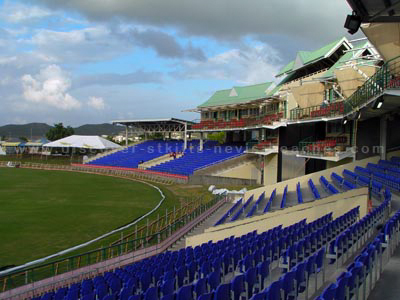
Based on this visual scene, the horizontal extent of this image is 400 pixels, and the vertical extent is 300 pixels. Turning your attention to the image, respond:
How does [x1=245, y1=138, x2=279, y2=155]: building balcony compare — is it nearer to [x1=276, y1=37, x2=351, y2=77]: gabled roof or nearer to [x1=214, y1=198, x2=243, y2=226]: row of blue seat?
[x1=276, y1=37, x2=351, y2=77]: gabled roof

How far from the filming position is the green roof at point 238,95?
154 feet

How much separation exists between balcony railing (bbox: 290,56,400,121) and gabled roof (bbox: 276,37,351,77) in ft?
21.5

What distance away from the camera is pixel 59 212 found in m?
20.9

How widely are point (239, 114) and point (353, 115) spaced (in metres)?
26.6

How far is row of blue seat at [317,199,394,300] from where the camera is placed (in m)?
4.78

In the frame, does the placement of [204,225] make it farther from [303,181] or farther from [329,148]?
[329,148]

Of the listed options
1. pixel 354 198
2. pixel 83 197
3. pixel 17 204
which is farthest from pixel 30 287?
pixel 83 197

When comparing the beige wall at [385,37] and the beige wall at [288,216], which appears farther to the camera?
the beige wall at [385,37]

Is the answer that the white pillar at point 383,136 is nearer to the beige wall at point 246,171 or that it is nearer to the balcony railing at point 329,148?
the balcony railing at point 329,148

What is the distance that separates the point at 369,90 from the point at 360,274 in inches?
572

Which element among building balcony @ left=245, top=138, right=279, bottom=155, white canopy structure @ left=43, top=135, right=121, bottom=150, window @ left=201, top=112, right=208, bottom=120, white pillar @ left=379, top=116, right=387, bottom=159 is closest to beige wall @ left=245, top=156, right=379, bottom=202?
white pillar @ left=379, top=116, right=387, bottom=159

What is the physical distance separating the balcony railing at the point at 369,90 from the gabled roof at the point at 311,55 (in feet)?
21.5

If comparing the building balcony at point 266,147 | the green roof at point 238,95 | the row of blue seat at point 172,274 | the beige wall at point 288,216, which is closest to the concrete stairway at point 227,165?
the building balcony at point 266,147

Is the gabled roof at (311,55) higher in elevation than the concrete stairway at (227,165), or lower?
higher
